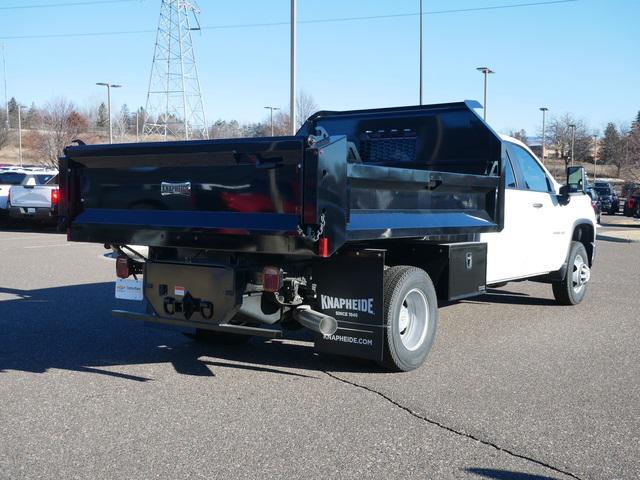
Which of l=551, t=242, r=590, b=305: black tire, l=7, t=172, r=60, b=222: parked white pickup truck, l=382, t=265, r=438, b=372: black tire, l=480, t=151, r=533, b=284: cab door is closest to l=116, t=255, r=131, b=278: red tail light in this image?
l=382, t=265, r=438, b=372: black tire

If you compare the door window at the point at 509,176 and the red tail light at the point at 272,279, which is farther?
the door window at the point at 509,176

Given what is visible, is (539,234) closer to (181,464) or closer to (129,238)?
(129,238)

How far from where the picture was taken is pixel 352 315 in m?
6.00

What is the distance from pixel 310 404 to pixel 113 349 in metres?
2.52

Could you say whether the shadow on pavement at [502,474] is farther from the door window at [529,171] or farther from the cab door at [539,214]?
the door window at [529,171]

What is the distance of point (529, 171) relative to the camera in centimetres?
895

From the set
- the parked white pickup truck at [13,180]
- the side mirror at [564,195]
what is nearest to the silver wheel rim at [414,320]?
the side mirror at [564,195]

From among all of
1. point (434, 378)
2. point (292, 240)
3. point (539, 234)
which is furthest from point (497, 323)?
point (292, 240)

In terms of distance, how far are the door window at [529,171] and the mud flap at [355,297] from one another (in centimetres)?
327

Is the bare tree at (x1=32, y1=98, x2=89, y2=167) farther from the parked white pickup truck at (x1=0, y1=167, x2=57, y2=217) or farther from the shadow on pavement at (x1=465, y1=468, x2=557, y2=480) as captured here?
the shadow on pavement at (x1=465, y1=468, x2=557, y2=480)

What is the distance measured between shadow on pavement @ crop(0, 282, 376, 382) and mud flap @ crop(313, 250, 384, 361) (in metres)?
0.49

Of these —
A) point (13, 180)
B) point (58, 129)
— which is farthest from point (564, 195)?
point (58, 129)

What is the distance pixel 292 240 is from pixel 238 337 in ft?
7.60

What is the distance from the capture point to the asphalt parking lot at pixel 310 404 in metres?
4.29
